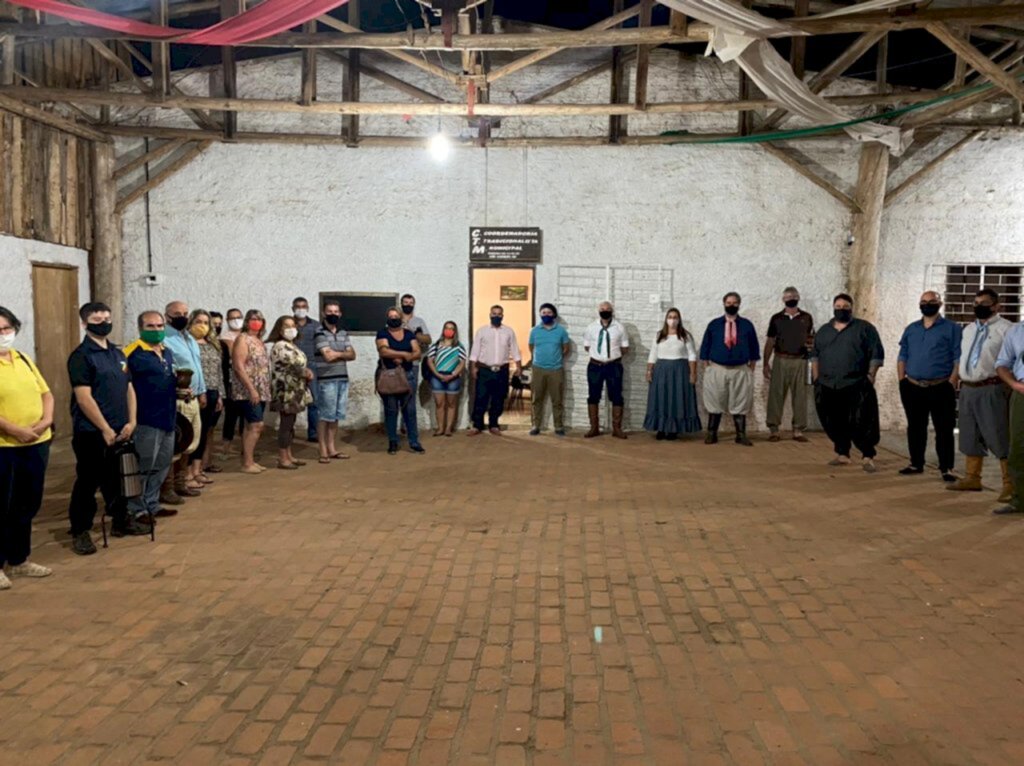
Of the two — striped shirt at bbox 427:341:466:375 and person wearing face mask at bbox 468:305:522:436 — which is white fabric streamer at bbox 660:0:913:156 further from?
striped shirt at bbox 427:341:466:375

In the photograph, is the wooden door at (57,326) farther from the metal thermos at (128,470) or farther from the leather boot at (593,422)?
the leather boot at (593,422)

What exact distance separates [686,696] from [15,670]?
2917 mm

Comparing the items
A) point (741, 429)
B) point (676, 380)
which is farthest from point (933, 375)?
point (676, 380)

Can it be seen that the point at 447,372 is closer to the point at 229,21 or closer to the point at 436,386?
the point at 436,386

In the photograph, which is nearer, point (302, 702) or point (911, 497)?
point (302, 702)

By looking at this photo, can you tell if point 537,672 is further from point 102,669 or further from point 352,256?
point 352,256

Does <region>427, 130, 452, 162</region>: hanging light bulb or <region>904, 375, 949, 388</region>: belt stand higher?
<region>427, 130, 452, 162</region>: hanging light bulb

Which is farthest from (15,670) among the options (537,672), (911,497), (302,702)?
(911,497)

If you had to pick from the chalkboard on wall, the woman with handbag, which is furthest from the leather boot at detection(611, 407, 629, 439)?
the chalkboard on wall

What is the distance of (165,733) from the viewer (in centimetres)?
303

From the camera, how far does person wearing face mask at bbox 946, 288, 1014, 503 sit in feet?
22.8

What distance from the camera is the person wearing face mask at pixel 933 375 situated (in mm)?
7605

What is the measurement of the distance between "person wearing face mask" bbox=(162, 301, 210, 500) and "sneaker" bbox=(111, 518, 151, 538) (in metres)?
0.85

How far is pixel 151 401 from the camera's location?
18.8 ft
